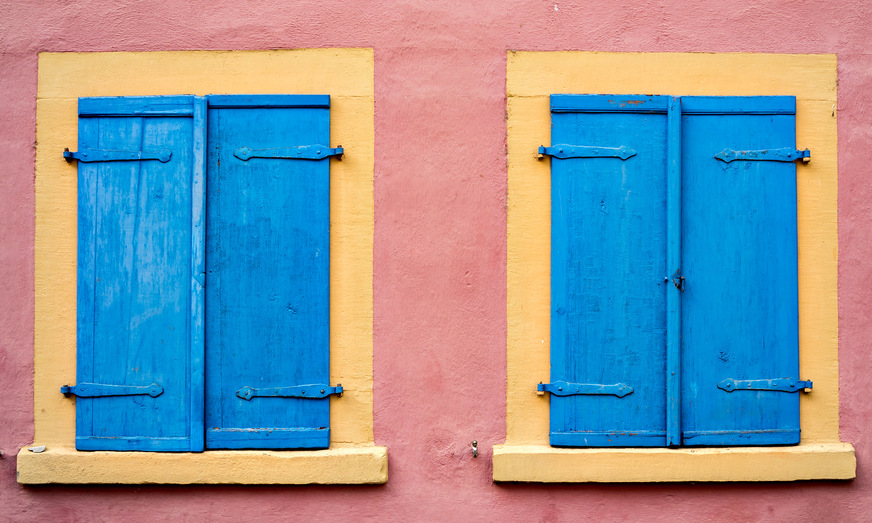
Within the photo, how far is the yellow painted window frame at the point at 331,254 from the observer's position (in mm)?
3201

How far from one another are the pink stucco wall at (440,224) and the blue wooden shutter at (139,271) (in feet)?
0.98

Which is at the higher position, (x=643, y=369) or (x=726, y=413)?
(x=643, y=369)

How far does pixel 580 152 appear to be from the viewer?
3.28 meters

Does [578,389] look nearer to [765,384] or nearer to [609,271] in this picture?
[609,271]

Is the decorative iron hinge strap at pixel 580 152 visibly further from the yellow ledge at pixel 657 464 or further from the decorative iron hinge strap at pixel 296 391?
the decorative iron hinge strap at pixel 296 391

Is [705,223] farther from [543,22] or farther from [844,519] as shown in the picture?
[844,519]

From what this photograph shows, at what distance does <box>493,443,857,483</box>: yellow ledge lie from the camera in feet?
10.5

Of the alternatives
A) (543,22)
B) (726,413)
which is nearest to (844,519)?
(726,413)

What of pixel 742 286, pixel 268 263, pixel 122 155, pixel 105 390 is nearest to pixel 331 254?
pixel 268 263

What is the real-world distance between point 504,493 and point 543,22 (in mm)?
2448

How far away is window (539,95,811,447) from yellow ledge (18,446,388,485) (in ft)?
3.92

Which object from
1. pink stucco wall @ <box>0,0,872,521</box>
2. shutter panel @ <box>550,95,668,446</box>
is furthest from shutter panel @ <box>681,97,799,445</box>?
pink stucco wall @ <box>0,0,872,521</box>

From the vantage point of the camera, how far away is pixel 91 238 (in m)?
3.26

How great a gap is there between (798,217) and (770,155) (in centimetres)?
35
